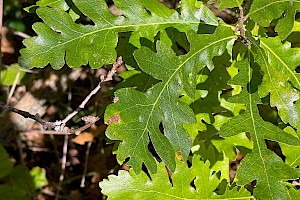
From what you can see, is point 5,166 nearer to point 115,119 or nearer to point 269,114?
point 269,114

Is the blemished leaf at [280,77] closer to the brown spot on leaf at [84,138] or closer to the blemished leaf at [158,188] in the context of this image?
the blemished leaf at [158,188]

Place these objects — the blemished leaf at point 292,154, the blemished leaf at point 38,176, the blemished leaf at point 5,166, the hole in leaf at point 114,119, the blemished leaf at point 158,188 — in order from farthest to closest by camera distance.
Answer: the blemished leaf at point 38,176 → the blemished leaf at point 5,166 → the blemished leaf at point 292,154 → the blemished leaf at point 158,188 → the hole in leaf at point 114,119

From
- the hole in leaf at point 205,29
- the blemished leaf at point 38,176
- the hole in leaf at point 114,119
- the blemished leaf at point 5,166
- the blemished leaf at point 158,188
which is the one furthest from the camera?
the blemished leaf at point 38,176

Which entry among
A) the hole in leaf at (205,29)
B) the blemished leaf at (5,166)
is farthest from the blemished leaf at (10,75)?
the hole in leaf at (205,29)

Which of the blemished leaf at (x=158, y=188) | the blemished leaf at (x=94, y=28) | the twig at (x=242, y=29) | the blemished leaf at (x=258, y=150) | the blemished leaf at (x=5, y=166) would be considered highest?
the twig at (x=242, y=29)

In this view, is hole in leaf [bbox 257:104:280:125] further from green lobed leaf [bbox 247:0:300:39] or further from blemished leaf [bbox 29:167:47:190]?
blemished leaf [bbox 29:167:47:190]

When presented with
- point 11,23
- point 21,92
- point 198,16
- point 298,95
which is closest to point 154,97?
point 198,16

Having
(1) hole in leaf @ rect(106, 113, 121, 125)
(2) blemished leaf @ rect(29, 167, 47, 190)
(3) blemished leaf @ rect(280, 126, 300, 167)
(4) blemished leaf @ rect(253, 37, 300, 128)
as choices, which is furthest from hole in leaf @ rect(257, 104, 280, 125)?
(2) blemished leaf @ rect(29, 167, 47, 190)
